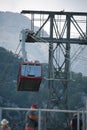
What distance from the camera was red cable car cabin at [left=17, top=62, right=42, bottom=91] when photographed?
163 feet

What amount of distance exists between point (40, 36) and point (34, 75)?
10.7 meters

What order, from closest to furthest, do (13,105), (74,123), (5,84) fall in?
(74,123)
(13,105)
(5,84)

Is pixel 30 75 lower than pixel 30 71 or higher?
lower

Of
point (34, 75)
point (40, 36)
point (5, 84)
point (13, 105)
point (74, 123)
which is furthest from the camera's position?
point (5, 84)

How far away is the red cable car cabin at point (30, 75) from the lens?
163ft

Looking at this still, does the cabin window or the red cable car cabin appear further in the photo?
the cabin window

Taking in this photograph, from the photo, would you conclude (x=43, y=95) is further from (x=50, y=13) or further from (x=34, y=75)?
(x=34, y=75)

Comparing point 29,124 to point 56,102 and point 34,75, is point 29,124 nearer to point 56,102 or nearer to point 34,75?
point 34,75

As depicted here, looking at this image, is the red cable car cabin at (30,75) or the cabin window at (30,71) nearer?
the red cable car cabin at (30,75)

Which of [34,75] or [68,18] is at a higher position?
[68,18]

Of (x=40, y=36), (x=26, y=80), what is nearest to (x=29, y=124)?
(x=26, y=80)

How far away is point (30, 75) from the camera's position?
49.8m

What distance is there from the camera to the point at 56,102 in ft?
203

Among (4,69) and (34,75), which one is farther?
(4,69)
